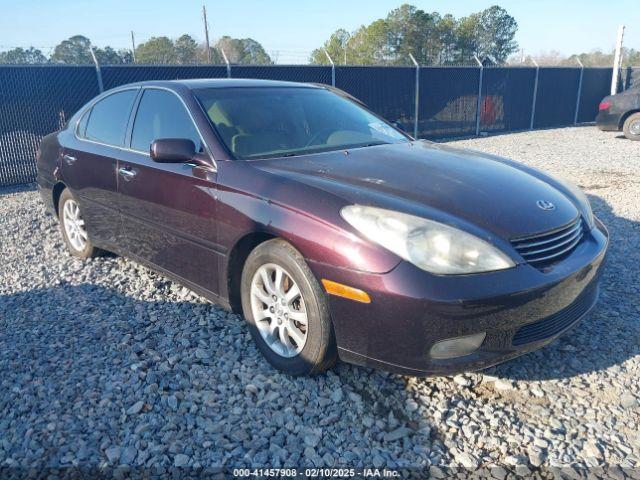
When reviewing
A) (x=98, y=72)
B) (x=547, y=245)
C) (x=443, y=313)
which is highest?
(x=98, y=72)

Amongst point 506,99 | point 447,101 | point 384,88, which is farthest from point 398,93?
point 506,99

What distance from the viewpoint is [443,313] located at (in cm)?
248

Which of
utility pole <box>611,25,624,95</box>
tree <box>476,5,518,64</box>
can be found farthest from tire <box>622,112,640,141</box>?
tree <box>476,5,518,64</box>

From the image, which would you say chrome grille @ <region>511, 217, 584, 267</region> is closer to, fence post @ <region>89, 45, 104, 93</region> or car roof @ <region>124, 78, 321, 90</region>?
car roof @ <region>124, 78, 321, 90</region>

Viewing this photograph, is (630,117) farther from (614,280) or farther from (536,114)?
(614,280)

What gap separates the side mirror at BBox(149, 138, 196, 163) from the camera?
3371 mm

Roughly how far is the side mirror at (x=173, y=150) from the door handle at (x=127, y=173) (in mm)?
657

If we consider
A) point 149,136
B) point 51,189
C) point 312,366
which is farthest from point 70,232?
point 312,366

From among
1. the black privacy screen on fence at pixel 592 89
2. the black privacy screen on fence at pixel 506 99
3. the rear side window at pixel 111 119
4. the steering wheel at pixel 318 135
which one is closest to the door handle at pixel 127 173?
the rear side window at pixel 111 119

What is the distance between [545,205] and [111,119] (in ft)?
11.3

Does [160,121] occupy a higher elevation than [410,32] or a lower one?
lower

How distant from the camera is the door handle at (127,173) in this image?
13.1 ft

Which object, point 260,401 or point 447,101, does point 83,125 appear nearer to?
point 260,401

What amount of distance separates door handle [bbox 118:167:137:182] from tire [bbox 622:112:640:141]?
528 inches
